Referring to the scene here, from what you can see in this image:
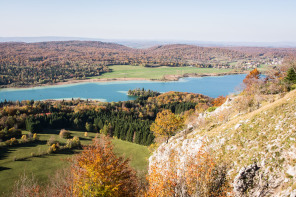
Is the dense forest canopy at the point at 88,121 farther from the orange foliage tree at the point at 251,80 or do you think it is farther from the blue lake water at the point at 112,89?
the blue lake water at the point at 112,89

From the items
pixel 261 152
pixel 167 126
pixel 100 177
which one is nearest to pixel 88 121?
pixel 167 126

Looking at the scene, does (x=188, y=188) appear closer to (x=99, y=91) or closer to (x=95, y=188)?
(x=95, y=188)

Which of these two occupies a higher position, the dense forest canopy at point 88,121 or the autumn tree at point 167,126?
the autumn tree at point 167,126

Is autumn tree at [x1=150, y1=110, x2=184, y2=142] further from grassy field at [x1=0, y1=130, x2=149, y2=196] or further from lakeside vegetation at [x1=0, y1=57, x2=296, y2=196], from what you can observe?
grassy field at [x1=0, y1=130, x2=149, y2=196]

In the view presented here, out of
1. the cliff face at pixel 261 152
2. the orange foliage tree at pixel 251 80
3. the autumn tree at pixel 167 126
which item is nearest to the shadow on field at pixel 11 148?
the autumn tree at pixel 167 126

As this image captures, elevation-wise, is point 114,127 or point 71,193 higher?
point 71,193

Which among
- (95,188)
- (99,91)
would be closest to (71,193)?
(95,188)
